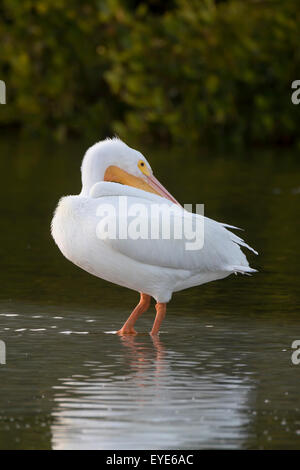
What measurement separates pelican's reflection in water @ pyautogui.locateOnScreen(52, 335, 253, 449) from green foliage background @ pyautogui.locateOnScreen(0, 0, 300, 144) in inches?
714

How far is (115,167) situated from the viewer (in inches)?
316

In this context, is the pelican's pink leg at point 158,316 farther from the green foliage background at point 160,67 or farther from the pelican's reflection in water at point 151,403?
the green foliage background at point 160,67

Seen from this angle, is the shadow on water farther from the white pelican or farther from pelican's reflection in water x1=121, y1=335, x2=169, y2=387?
the white pelican

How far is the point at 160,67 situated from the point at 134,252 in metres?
19.0

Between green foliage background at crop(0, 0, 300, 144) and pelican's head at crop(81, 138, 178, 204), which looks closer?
pelican's head at crop(81, 138, 178, 204)

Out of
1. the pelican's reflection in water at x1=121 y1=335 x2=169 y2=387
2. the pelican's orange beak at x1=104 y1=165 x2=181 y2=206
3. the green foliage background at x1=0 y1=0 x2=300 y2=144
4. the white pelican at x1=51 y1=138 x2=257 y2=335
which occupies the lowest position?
the pelican's reflection in water at x1=121 y1=335 x2=169 y2=387

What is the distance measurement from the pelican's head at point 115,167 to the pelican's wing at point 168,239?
255 millimetres
